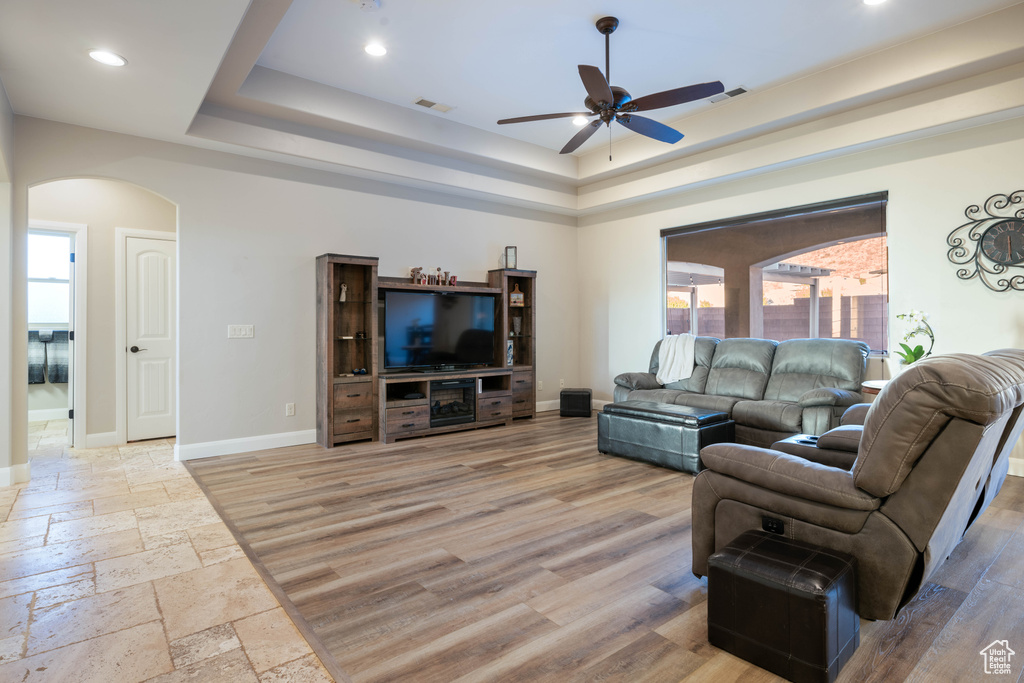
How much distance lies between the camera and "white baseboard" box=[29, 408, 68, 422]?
657cm

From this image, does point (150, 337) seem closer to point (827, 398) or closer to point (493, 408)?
point (493, 408)

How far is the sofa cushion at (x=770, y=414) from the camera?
4.38 m

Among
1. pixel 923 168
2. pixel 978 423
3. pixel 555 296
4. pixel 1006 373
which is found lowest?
pixel 978 423

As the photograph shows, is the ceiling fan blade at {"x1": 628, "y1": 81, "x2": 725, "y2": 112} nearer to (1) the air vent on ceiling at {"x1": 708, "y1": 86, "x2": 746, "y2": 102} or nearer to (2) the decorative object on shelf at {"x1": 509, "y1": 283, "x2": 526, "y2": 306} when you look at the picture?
(1) the air vent on ceiling at {"x1": 708, "y1": 86, "x2": 746, "y2": 102}

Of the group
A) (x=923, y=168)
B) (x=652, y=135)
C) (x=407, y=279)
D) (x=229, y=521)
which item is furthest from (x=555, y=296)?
(x=229, y=521)

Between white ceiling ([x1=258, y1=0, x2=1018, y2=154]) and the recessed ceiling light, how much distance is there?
108 centimetres

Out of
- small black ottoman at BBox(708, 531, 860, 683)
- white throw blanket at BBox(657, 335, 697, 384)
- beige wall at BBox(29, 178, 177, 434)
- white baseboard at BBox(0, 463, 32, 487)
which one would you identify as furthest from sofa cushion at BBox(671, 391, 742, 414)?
beige wall at BBox(29, 178, 177, 434)

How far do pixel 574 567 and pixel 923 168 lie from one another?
4473mm

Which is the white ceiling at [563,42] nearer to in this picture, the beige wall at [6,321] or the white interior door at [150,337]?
the beige wall at [6,321]

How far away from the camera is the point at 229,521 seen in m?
3.19

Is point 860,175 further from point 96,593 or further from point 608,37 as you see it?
point 96,593

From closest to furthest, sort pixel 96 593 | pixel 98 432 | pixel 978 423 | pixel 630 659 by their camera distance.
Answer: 1. pixel 978 423
2. pixel 630 659
3. pixel 96 593
4. pixel 98 432

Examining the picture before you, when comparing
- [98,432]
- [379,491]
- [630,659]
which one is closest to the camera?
[630,659]

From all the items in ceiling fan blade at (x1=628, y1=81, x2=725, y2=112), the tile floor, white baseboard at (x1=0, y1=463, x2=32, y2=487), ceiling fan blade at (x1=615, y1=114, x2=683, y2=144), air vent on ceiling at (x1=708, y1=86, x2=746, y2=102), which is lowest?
the tile floor
